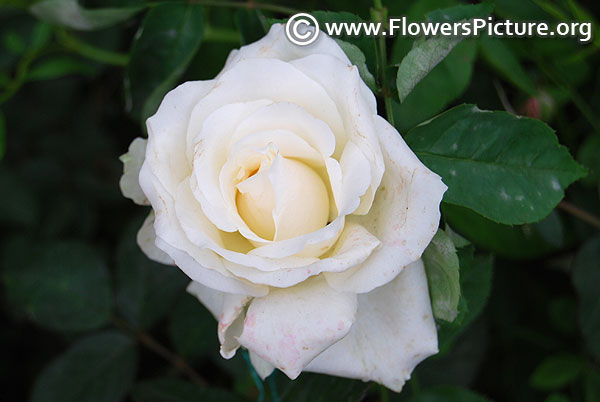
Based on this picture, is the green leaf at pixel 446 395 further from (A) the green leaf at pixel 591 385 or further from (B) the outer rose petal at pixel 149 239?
(B) the outer rose petal at pixel 149 239

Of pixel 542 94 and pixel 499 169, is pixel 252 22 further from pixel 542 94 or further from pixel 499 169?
pixel 542 94

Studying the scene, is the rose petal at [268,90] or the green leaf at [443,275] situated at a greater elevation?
the rose petal at [268,90]

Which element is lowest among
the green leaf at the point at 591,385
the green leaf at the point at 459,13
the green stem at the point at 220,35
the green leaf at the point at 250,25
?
the green leaf at the point at 591,385

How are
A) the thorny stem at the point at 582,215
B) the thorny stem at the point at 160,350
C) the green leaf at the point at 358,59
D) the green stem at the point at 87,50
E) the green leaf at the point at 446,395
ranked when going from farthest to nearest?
the green stem at the point at 87,50, the thorny stem at the point at 160,350, the thorny stem at the point at 582,215, the green leaf at the point at 446,395, the green leaf at the point at 358,59

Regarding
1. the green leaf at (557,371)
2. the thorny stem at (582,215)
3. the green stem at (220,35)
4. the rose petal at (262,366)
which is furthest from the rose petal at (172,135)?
the green leaf at (557,371)

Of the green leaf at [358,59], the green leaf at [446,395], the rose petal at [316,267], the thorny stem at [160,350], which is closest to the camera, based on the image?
the rose petal at [316,267]

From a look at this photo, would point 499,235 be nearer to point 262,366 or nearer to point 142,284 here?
point 262,366

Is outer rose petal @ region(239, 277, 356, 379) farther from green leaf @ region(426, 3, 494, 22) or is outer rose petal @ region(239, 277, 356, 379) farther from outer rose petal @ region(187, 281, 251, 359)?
green leaf @ region(426, 3, 494, 22)

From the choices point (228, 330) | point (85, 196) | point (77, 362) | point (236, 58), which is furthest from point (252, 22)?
point (85, 196)
